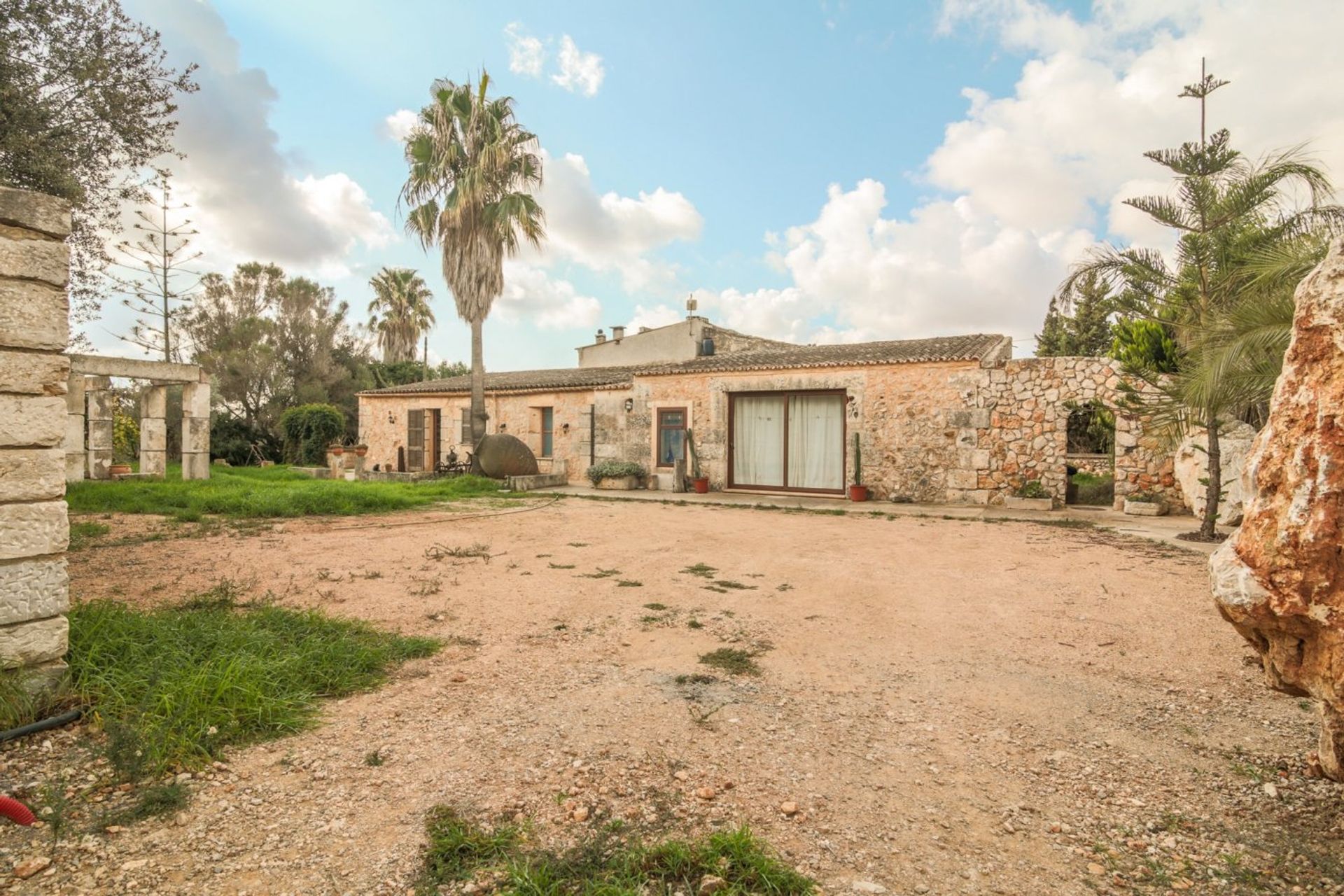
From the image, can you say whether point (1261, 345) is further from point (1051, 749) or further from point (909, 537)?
point (1051, 749)

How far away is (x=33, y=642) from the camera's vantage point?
10.5ft

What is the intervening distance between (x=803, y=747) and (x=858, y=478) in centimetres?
1155

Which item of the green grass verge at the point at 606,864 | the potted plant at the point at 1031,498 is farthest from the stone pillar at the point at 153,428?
the potted plant at the point at 1031,498

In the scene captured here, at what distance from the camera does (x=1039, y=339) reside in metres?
26.3

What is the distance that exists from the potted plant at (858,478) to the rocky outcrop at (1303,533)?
11.5 metres

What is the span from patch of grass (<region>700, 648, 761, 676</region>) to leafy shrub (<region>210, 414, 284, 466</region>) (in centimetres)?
2354

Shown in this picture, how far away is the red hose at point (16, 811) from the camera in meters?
2.30

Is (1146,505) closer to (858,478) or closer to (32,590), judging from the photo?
(858,478)

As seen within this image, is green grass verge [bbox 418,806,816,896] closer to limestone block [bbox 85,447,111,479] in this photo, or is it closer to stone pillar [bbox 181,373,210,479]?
stone pillar [bbox 181,373,210,479]

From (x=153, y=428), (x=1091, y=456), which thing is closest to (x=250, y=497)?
(x=153, y=428)

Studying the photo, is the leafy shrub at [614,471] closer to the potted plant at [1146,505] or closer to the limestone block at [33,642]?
the potted plant at [1146,505]

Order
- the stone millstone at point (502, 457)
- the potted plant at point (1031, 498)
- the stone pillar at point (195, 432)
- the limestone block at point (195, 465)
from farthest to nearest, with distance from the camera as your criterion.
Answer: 1. the stone millstone at point (502, 457)
2. the stone pillar at point (195, 432)
3. the limestone block at point (195, 465)
4. the potted plant at point (1031, 498)

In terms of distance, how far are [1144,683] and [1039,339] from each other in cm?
2601

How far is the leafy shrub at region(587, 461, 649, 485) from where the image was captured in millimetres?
16308
